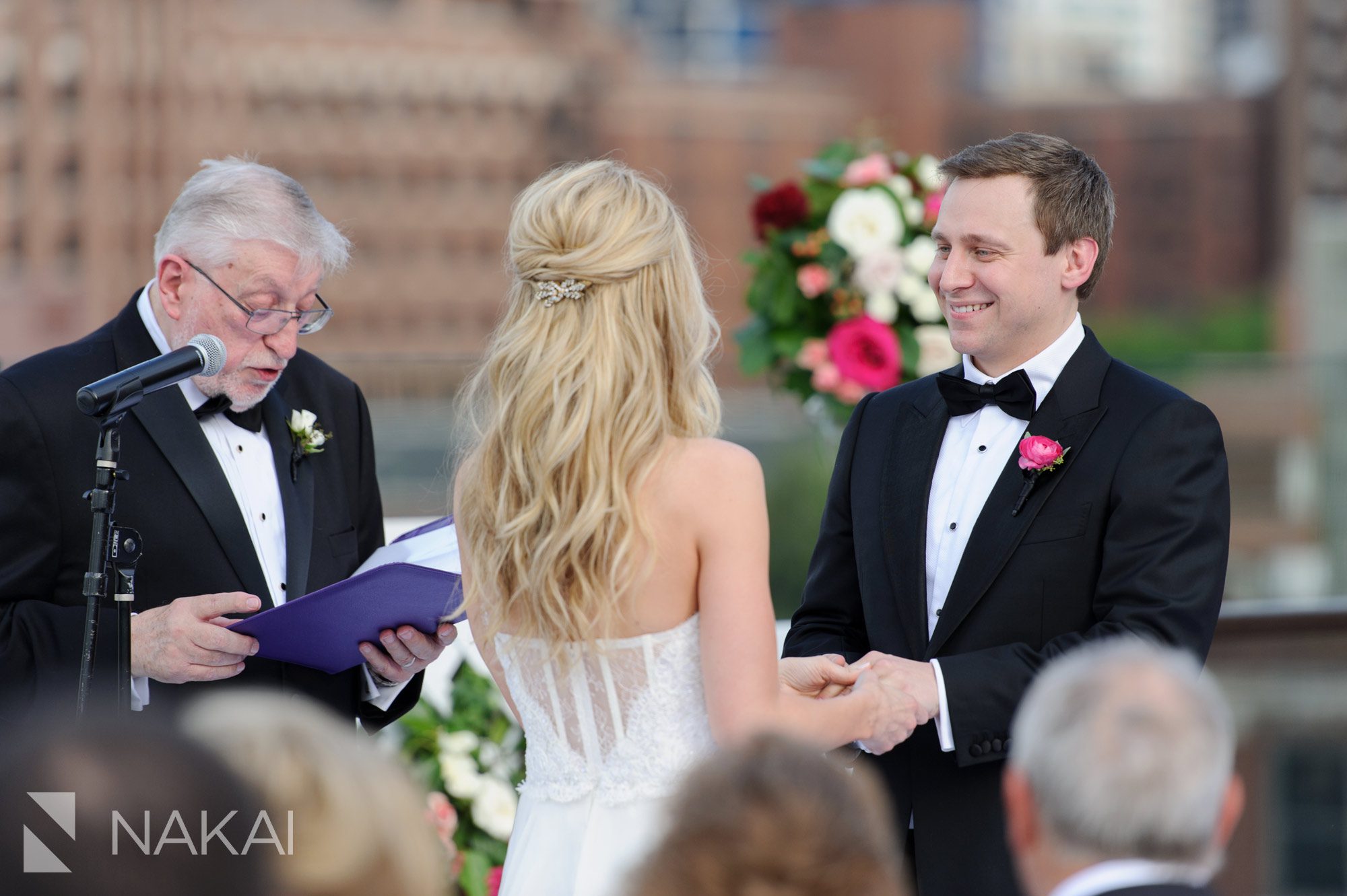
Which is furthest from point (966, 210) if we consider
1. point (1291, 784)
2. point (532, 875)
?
point (1291, 784)

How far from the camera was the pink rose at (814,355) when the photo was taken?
4.78 m

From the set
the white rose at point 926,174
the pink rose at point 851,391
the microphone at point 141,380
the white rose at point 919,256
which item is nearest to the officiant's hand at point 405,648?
the microphone at point 141,380

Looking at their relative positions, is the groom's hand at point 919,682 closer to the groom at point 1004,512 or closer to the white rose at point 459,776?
the groom at point 1004,512

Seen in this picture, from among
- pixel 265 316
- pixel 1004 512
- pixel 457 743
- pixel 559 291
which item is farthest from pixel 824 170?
pixel 559 291

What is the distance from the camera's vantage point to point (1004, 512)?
2475mm

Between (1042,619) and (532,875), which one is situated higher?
(1042,619)

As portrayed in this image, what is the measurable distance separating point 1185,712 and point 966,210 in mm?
1259

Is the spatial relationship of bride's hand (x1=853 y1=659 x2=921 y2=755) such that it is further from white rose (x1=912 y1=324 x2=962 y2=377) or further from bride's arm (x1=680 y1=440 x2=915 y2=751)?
white rose (x1=912 y1=324 x2=962 y2=377)

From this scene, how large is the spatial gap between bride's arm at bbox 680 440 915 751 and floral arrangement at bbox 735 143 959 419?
263 cm

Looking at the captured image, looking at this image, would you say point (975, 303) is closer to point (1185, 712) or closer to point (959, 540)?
point (959, 540)

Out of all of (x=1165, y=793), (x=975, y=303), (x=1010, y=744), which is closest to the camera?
(x=1165, y=793)

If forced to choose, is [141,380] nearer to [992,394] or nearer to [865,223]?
[992,394]

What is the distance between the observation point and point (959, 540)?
8.29 feet

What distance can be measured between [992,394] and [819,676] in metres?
0.56
